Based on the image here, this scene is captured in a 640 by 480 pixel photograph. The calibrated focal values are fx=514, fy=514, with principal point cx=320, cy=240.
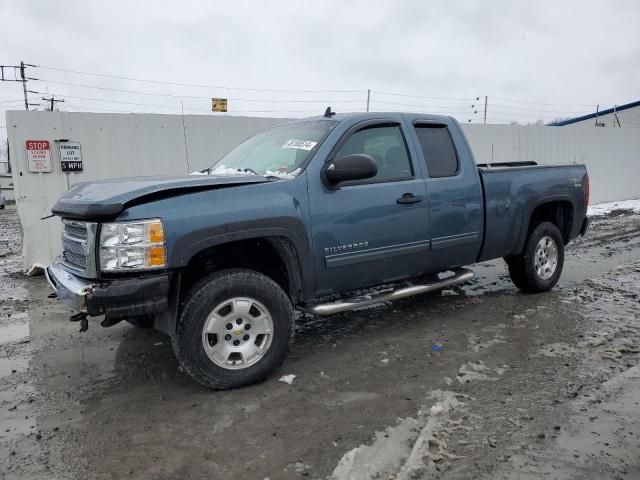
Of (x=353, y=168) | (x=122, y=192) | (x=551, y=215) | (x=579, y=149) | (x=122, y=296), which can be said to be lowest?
(x=122, y=296)

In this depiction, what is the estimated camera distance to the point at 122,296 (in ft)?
10.2

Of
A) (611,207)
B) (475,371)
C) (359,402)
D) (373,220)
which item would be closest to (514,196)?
(373,220)

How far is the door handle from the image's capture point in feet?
14.1

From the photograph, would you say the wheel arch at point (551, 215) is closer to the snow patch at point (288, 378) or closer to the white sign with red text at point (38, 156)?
the snow patch at point (288, 378)

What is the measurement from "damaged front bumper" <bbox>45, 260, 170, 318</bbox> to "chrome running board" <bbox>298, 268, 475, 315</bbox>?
1146 mm

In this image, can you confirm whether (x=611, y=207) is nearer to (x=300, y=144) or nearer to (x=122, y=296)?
(x=300, y=144)

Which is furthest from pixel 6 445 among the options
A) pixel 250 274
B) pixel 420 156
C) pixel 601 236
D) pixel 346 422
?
pixel 601 236

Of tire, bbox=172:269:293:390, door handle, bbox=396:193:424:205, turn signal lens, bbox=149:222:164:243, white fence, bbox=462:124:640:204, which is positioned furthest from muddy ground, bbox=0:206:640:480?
white fence, bbox=462:124:640:204

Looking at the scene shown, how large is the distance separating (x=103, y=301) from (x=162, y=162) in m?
5.52

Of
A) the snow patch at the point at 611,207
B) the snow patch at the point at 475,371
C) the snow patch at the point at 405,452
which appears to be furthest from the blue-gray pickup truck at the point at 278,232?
the snow patch at the point at 611,207

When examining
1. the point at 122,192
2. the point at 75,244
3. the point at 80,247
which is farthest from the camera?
the point at 75,244

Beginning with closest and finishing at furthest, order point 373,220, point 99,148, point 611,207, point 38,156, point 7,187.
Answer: point 373,220
point 38,156
point 99,148
point 611,207
point 7,187

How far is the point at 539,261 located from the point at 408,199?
2344 mm

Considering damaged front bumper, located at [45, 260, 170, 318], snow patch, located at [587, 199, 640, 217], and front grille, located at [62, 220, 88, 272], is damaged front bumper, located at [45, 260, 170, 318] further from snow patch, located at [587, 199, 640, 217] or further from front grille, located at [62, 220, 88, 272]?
snow patch, located at [587, 199, 640, 217]
